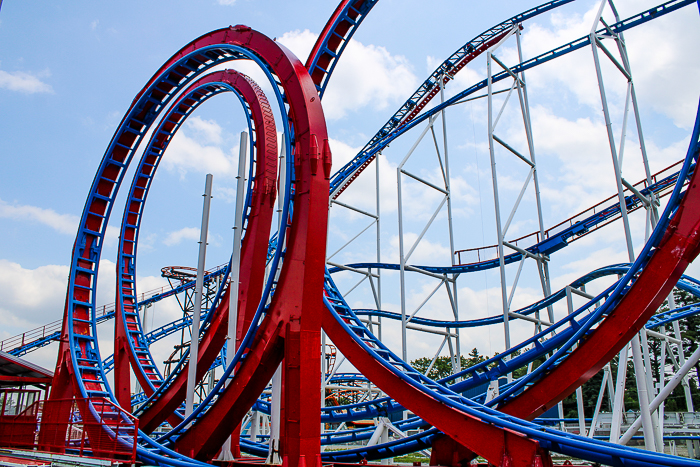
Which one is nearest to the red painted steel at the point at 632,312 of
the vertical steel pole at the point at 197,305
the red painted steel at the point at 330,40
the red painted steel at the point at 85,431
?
the vertical steel pole at the point at 197,305

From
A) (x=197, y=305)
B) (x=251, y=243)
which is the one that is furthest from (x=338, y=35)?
(x=197, y=305)

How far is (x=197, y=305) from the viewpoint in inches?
278

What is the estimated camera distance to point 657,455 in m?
4.71

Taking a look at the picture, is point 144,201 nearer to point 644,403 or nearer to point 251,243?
point 251,243

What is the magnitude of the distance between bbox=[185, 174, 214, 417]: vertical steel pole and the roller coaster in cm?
5

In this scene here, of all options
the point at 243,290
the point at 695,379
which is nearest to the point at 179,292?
the point at 243,290

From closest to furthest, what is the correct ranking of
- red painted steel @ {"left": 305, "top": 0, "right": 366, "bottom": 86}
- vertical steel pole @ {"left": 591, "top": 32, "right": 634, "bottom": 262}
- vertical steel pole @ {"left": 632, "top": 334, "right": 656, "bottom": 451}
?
vertical steel pole @ {"left": 632, "top": 334, "right": 656, "bottom": 451} → vertical steel pole @ {"left": 591, "top": 32, "right": 634, "bottom": 262} → red painted steel @ {"left": 305, "top": 0, "right": 366, "bottom": 86}

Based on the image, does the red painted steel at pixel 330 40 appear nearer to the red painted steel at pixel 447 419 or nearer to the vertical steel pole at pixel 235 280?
the vertical steel pole at pixel 235 280

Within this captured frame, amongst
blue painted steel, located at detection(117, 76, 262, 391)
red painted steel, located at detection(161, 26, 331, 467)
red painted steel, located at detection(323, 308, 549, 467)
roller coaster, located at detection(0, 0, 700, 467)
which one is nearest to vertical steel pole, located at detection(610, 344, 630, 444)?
roller coaster, located at detection(0, 0, 700, 467)

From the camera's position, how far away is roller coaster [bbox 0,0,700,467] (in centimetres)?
568

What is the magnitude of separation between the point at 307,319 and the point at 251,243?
3240 mm

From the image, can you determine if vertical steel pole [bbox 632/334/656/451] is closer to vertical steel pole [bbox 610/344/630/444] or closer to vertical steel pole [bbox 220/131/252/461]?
vertical steel pole [bbox 610/344/630/444]

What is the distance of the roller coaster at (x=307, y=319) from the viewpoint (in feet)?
18.6

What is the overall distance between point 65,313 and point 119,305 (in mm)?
1187
